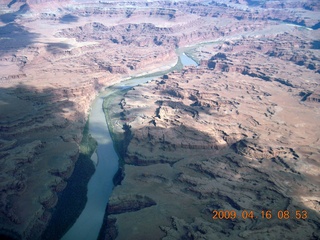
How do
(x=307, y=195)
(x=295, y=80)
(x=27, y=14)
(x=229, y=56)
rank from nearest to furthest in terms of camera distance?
(x=307, y=195)
(x=295, y=80)
(x=229, y=56)
(x=27, y=14)

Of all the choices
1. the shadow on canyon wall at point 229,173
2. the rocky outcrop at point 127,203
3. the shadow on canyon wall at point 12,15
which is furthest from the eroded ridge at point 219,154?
→ the shadow on canyon wall at point 12,15

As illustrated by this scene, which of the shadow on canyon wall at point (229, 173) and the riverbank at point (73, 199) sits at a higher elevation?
the shadow on canyon wall at point (229, 173)

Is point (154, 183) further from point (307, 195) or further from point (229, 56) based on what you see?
point (229, 56)

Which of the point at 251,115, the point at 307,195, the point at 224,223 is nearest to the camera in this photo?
the point at 224,223

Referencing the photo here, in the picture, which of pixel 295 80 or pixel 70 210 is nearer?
pixel 70 210

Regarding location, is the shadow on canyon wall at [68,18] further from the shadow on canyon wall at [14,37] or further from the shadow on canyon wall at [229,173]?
the shadow on canyon wall at [229,173]

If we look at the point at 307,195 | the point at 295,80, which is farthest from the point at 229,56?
the point at 307,195
